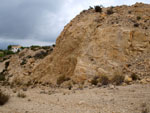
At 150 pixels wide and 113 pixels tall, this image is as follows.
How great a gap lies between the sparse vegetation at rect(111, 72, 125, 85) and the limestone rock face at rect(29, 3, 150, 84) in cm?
34

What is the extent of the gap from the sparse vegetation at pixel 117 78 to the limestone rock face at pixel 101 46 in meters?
0.34

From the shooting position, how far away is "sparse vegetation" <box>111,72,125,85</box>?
7.67 metres

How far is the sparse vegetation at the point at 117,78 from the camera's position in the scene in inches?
302

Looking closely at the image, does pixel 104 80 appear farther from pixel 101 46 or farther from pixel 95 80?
→ pixel 101 46

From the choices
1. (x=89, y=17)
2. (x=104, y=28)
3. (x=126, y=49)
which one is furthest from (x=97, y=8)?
(x=126, y=49)

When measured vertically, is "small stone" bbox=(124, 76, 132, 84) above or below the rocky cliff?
below

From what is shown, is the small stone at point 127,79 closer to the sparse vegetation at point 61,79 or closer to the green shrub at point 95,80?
the green shrub at point 95,80

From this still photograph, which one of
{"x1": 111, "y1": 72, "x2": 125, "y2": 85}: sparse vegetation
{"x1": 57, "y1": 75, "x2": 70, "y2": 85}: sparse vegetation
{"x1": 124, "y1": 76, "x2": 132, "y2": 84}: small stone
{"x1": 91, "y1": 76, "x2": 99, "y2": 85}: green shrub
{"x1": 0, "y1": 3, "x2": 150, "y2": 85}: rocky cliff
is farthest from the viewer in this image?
{"x1": 57, "y1": 75, "x2": 70, "y2": 85}: sparse vegetation

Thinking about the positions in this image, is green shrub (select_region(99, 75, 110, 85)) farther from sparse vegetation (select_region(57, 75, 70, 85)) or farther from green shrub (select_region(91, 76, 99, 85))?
sparse vegetation (select_region(57, 75, 70, 85))

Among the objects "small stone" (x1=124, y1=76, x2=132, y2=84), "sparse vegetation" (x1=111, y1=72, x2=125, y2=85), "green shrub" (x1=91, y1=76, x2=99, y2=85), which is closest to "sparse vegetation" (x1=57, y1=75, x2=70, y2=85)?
"green shrub" (x1=91, y1=76, x2=99, y2=85)

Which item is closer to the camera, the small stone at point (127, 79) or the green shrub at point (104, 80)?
the small stone at point (127, 79)

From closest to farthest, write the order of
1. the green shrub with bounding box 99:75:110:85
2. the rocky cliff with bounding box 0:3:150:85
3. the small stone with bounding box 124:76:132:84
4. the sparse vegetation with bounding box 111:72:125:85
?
the small stone with bounding box 124:76:132:84 → the sparse vegetation with bounding box 111:72:125:85 → the green shrub with bounding box 99:75:110:85 → the rocky cliff with bounding box 0:3:150:85

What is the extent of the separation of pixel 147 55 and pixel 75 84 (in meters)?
4.52

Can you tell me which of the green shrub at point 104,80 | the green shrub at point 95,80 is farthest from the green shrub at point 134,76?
the green shrub at point 95,80
